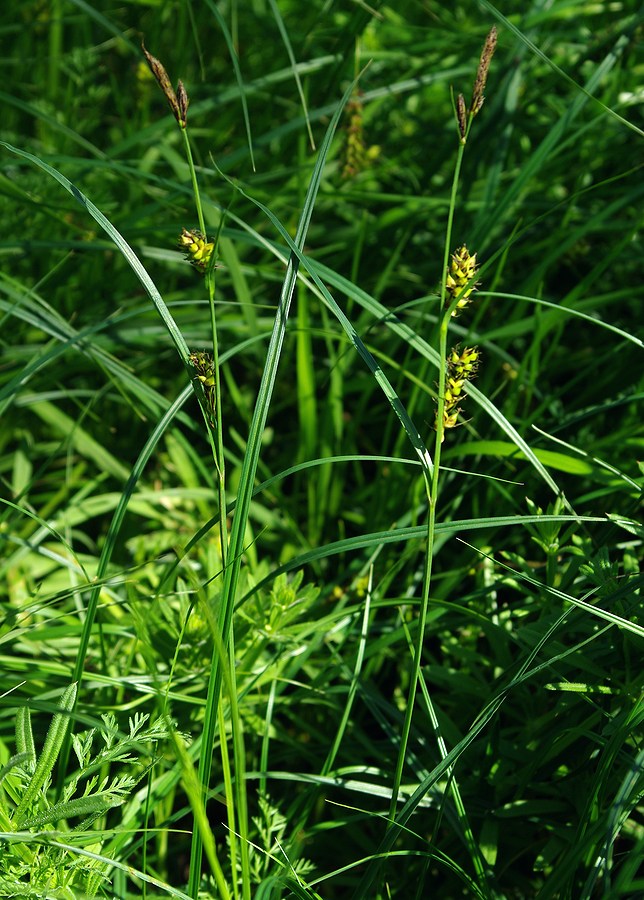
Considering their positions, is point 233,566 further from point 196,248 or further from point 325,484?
point 325,484

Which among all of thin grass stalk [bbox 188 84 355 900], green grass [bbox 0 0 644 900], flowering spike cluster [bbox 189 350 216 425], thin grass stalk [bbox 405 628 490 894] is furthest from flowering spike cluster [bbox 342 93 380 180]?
thin grass stalk [bbox 405 628 490 894]

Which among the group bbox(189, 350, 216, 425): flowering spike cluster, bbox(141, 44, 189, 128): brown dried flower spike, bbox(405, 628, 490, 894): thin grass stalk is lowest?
bbox(405, 628, 490, 894): thin grass stalk

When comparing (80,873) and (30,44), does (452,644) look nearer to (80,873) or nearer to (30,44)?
(80,873)

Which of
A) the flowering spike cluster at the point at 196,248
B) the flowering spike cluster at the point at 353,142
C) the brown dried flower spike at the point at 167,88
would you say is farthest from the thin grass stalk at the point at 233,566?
the flowering spike cluster at the point at 353,142

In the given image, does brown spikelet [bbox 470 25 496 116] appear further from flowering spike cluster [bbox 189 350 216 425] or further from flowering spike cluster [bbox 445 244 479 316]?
flowering spike cluster [bbox 189 350 216 425]

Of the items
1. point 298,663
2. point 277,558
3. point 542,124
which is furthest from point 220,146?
point 298,663

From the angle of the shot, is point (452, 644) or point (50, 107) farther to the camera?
point (50, 107)
